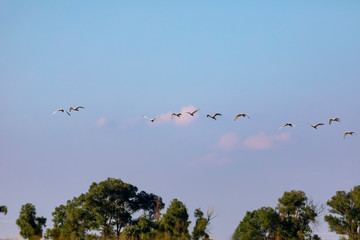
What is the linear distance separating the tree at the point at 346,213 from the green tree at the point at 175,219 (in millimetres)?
24133

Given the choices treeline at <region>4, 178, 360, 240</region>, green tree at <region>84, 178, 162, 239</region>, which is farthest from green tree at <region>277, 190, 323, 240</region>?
green tree at <region>84, 178, 162, 239</region>

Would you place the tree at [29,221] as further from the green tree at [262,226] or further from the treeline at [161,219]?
the green tree at [262,226]

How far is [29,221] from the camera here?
10512 cm

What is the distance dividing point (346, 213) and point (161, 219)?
30593mm

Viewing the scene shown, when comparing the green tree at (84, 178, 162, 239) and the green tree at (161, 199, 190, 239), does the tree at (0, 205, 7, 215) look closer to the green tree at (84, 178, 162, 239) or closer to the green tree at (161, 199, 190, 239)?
the green tree at (84, 178, 162, 239)

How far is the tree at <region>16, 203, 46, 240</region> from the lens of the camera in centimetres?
10438

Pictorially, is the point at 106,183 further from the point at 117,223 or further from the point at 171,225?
the point at 171,225

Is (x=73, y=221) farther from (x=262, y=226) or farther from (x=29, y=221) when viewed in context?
Result: (x=262, y=226)

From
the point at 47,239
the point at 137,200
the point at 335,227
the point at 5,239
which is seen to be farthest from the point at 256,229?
the point at 5,239

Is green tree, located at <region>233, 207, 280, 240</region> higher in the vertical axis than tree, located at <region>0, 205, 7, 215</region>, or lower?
lower

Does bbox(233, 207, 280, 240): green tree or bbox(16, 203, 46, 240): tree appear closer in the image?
bbox(233, 207, 280, 240): green tree

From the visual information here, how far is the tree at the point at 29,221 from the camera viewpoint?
10438 cm

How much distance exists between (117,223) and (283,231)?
29945mm

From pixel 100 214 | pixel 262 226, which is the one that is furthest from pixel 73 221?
pixel 262 226
